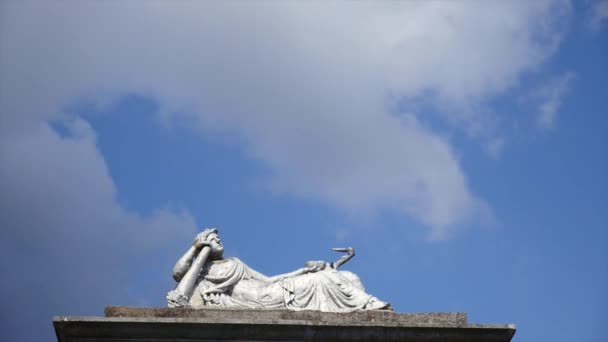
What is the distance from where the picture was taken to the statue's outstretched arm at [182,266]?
20.3 metres

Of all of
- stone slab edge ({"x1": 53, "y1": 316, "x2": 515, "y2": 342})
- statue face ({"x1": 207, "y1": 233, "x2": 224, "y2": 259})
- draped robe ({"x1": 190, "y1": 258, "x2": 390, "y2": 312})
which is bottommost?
stone slab edge ({"x1": 53, "y1": 316, "x2": 515, "y2": 342})

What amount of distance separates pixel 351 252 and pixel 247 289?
9.92 feet

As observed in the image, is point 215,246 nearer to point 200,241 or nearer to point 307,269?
point 200,241

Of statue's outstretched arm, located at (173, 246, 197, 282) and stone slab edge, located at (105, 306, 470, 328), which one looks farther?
statue's outstretched arm, located at (173, 246, 197, 282)

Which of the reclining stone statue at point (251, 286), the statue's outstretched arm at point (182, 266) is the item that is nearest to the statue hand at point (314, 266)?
the reclining stone statue at point (251, 286)

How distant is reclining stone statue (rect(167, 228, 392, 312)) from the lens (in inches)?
773

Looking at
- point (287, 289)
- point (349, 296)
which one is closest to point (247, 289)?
point (287, 289)

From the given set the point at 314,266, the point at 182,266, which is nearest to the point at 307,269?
the point at 314,266

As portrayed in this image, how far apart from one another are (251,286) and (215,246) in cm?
134

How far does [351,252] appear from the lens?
21828 millimetres

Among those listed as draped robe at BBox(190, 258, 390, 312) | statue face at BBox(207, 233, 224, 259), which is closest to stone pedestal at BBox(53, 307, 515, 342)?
draped robe at BBox(190, 258, 390, 312)

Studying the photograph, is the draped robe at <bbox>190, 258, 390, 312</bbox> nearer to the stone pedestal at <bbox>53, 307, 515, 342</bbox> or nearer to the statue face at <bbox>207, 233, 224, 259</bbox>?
the statue face at <bbox>207, 233, 224, 259</bbox>

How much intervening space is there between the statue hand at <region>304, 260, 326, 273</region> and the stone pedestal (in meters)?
2.45

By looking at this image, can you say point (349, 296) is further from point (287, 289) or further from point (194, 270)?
point (194, 270)
